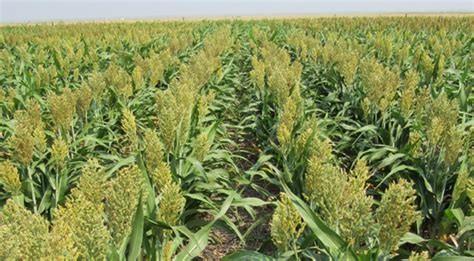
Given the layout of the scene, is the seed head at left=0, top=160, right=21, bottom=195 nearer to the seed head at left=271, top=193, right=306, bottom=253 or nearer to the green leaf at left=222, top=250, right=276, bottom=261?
the green leaf at left=222, top=250, right=276, bottom=261

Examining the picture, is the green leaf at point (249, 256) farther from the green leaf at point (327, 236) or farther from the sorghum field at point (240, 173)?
the green leaf at point (327, 236)

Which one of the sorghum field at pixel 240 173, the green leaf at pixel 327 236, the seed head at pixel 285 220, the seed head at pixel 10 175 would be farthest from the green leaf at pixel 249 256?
the seed head at pixel 10 175

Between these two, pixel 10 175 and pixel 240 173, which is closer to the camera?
pixel 10 175

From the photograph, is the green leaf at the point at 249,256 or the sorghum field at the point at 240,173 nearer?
the sorghum field at the point at 240,173

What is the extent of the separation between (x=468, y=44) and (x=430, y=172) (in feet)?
19.9

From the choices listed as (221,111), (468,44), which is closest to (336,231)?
(221,111)

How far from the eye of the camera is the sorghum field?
1.30m

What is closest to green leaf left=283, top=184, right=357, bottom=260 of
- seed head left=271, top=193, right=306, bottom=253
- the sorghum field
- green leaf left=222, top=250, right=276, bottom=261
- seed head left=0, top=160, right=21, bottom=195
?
the sorghum field

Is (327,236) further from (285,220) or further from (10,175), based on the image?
(10,175)

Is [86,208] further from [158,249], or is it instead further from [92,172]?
[158,249]

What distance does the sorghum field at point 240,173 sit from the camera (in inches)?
51.1

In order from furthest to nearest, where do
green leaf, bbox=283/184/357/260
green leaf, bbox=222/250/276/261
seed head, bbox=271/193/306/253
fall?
1. green leaf, bbox=222/250/276/261
2. green leaf, bbox=283/184/357/260
3. seed head, bbox=271/193/306/253

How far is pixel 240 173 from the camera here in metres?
3.54

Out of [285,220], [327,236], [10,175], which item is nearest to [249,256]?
[327,236]
